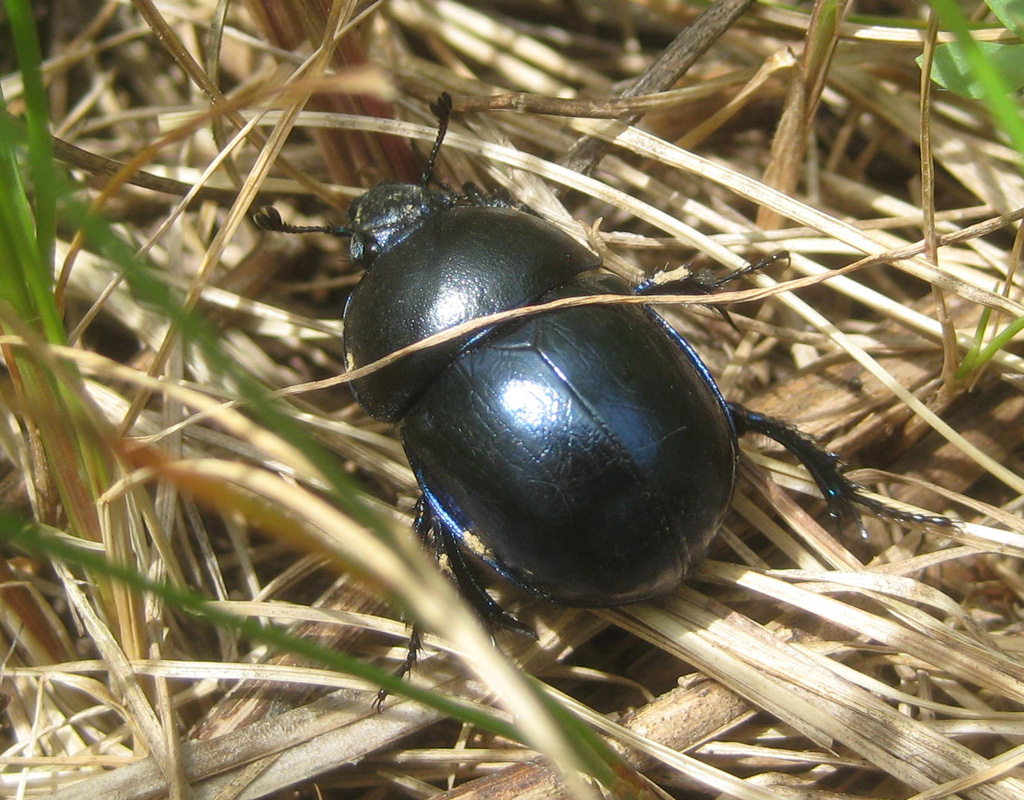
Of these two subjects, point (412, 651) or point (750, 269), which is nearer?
point (412, 651)

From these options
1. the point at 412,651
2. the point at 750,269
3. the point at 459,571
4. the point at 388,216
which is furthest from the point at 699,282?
the point at 412,651

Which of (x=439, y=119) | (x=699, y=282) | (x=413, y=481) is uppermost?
(x=439, y=119)

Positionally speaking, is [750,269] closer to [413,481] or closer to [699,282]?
[699,282]

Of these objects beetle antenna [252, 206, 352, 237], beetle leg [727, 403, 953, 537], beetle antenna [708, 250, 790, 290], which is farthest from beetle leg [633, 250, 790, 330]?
beetle antenna [252, 206, 352, 237]

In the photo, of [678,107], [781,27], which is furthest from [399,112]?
[781,27]

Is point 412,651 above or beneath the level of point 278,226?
beneath

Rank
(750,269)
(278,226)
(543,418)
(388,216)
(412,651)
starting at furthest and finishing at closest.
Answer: (278,226)
(388,216)
(750,269)
(412,651)
(543,418)
